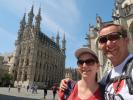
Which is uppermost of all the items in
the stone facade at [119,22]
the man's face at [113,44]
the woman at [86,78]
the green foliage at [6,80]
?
the stone facade at [119,22]

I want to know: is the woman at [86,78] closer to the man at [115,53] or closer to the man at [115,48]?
the man at [115,53]

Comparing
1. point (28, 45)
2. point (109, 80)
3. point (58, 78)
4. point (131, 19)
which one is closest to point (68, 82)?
point (109, 80)

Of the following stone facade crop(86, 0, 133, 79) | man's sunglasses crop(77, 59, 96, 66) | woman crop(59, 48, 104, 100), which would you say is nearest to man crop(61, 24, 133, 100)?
woman crop(59, 48, 104, 100)

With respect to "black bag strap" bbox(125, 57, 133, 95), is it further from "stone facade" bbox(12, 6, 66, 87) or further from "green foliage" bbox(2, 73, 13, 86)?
"stone facade" bbox(12, 6, 66, 87)

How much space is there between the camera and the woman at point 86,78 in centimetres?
258

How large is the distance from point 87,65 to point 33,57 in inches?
2624

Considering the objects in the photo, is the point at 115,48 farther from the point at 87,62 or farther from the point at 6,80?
the point at 6,80

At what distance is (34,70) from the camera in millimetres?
67625

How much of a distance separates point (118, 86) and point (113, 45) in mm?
444

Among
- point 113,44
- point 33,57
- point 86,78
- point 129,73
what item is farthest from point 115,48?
Answer: point 33,57

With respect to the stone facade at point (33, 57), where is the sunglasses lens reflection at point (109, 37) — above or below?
below

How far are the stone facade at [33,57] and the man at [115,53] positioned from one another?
63.6 m

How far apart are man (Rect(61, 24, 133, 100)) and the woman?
0.58ft

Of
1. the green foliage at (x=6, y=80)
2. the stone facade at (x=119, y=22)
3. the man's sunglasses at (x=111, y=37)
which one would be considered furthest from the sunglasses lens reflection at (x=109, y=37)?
the green foliage at (x=6, y=80)
